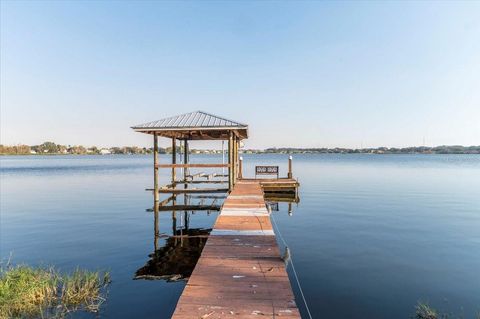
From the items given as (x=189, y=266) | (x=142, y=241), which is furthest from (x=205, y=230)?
(x=189, y=266)

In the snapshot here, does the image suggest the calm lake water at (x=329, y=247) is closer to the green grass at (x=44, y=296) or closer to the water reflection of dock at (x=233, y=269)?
the green grass at (x=44, y=296)

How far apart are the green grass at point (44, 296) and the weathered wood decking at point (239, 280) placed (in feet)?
12.1

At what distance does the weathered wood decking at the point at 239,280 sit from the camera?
14.3 feet

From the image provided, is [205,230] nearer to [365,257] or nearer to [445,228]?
[365,257]

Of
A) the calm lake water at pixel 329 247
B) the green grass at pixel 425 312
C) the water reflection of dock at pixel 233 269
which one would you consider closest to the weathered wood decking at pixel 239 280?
the water reflection of dock at pixel 233 269

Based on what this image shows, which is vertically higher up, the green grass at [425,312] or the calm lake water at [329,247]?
the green grass at [425,312]

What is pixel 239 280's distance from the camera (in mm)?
5445

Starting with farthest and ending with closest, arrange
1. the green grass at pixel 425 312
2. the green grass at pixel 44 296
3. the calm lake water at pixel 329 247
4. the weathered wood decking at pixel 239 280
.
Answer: the calm lake water at pixel 329 247 → the green grass at pixel 425 312 → the green grass at pixel 44 296 → the weathered wood decking at pixel 239 280

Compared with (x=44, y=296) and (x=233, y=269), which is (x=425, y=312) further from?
(x=44, y=296)

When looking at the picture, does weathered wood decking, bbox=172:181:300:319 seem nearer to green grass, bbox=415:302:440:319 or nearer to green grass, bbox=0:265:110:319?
green grass, bbox=0:265:110:319

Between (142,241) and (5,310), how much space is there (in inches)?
291

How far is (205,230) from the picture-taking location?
16328mm

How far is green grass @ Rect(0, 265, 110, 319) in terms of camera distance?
7.21 metres

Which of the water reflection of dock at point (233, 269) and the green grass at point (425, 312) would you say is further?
the green grass at point (425, 312)
